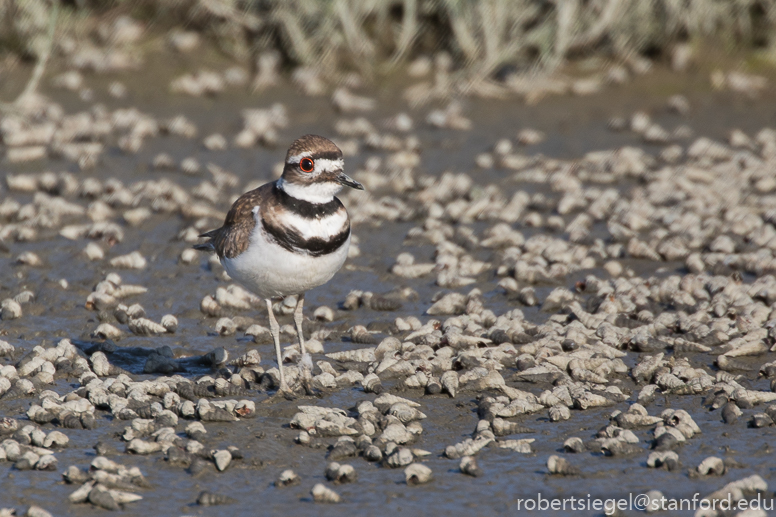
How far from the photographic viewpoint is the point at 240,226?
5895 millimetres

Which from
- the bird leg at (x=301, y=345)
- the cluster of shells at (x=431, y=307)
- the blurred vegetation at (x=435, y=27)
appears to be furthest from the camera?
the blurred vegetation at (x=435, y=27)

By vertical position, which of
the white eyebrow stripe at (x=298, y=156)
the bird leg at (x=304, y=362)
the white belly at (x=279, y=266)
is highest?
the white eyebrow stripe at (x=298, y=156)

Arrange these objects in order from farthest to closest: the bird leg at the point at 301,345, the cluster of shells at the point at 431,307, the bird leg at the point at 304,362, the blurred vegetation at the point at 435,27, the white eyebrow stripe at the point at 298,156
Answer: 1. the blurred vegetation at the point at 435,27
2. the bird leg at the point at 301,345
3. the bird leg at the point at 304,362
4. the white eyebrow stripe at the point at 298,156
5. the cluster of shells at the point at 431,307

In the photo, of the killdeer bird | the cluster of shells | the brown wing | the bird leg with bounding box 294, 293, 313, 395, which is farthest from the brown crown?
the cluster of shells

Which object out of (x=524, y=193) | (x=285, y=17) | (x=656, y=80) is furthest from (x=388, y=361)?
(x=656, y=80)

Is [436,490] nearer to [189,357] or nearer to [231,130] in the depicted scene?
[189,357]

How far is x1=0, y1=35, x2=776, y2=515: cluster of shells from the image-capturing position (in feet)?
17.1

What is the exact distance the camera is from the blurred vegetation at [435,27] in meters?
11.6

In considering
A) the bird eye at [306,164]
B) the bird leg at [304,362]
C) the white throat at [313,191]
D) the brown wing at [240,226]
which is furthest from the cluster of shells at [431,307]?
the bird eye at [306,164]

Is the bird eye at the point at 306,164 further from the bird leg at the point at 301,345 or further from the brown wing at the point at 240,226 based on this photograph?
the bird leg at the point at 301,345

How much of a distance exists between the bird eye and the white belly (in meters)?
0.45

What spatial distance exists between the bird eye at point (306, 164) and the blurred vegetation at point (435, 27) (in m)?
6.12

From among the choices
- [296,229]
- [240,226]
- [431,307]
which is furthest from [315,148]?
[431,307]

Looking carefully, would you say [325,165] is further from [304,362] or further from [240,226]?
[304,362]
